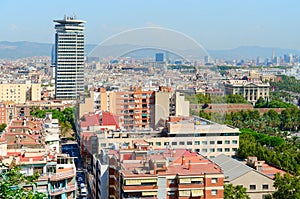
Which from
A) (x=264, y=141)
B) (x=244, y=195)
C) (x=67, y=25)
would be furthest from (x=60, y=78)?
(x=244, y=195)

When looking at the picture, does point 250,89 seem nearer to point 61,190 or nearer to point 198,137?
point 198,137

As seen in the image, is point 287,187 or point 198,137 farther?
point 198,137

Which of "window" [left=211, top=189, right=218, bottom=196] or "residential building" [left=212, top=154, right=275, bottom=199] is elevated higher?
"window" [left=211, top=189, right=218, bottom=196]

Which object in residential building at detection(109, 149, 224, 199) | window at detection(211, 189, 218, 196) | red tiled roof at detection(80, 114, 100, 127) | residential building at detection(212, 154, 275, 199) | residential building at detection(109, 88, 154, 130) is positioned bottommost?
residential building at detection(212, 154, 275, 199)

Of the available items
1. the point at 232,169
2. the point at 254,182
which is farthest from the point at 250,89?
the point at 254,182

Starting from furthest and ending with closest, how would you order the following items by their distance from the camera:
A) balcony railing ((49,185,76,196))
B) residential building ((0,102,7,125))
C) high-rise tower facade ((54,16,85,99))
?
high-rise tower facade ((54,16,85,99)) → residential building ((0,102,7,125)) → balcony railing ((49,185,76,196))

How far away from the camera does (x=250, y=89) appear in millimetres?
25500

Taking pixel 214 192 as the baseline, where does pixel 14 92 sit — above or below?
above

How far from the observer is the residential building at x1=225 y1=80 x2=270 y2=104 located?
25.1 metres

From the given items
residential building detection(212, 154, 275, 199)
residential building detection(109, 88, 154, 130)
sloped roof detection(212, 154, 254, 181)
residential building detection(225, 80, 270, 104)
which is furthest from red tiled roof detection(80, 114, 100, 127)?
residential building detection(225, 80, 270, 104)

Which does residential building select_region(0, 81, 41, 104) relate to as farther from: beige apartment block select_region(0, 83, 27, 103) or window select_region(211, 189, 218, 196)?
window select_region(211, 189, 218, 196)

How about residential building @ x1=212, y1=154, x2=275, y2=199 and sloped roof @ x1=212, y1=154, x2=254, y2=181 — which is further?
sloped roof @ x1=212, y1=154, x2=254, y2=181

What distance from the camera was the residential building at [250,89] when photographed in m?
25.1

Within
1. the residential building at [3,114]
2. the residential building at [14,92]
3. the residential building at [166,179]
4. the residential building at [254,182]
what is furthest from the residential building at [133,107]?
the residential building at [14,92]
